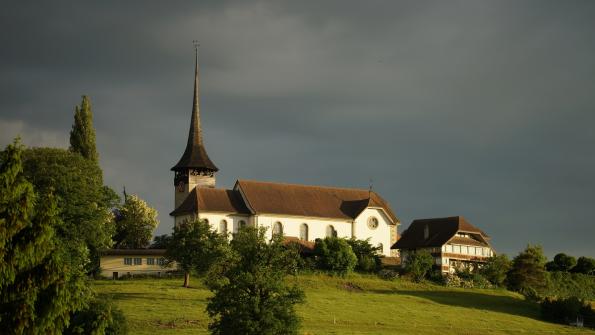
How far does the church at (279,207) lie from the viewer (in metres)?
84.2

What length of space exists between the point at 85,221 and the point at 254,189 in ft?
90.8

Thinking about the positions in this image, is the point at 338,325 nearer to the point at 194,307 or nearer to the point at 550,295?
the point at 194,307

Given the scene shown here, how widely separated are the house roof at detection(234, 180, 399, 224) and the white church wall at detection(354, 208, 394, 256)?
54 cm

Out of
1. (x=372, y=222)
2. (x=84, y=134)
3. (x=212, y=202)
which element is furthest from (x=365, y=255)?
(x=84, y=134)

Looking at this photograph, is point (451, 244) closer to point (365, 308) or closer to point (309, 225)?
point (309, 225)

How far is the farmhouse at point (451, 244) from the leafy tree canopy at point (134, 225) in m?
25.1

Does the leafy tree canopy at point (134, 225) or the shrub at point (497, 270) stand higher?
the leafy tree canopy at point (134, 225)

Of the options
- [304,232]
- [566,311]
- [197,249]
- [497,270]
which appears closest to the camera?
[566,311]

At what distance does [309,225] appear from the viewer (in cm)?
8725

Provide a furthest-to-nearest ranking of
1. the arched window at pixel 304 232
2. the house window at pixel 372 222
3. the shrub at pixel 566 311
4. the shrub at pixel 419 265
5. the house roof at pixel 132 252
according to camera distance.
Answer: the house window at pixel 372 222 < the arched window at pixel 304 232 < the shrub at pixel 419 265 < the house roof at pixel 132 252 < the shrub at pixel 566 311

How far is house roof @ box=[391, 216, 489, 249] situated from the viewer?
8519 cm

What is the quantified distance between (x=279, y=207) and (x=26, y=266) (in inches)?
2332

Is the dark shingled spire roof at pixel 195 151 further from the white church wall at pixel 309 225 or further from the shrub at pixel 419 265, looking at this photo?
the shrub at pixel 419 265

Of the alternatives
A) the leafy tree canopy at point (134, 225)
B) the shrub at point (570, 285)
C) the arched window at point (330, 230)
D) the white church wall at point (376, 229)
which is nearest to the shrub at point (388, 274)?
the white church wall at point (376, 229)
